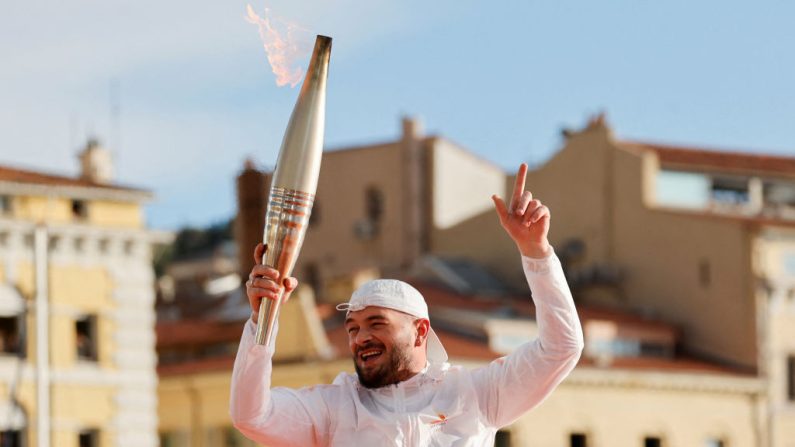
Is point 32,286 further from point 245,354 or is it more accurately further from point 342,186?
point 245,354

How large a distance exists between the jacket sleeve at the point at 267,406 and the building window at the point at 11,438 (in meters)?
31.9

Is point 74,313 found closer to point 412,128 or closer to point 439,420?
point 412,128

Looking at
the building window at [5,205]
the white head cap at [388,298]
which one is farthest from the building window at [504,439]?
the white head cap at [388,298]

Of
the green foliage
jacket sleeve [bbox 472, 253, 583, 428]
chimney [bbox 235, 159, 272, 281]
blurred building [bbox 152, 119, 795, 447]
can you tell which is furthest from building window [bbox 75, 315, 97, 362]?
the green foliage

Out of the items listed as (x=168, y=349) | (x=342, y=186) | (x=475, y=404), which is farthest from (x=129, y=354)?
(x=475, y=404)

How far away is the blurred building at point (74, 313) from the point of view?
41.2m

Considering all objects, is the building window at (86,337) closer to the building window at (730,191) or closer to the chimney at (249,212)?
the chimney at (249,212)

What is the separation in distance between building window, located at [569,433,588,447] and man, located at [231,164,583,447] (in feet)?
134

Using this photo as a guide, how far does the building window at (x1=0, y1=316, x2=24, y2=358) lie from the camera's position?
136ft

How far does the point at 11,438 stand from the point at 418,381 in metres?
32.1

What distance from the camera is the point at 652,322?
5397cm

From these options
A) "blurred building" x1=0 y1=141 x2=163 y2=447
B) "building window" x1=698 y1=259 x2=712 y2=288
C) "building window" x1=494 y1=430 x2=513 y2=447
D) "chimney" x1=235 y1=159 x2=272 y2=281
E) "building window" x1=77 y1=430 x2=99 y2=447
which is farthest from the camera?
"chimney" x1=235 y1=159 x2=272 y2=281

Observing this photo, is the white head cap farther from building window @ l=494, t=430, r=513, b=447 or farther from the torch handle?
building window @ l=494, t=430, r=513, b=447

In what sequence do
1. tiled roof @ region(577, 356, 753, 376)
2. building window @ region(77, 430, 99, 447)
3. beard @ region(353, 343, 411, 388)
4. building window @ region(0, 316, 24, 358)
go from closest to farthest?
beard @ region(353, 343, 411, 388) < building window @ region(0, 316, 24, 358) < building window @ region(77, 430, 99, 447) < tiled roof @ region(577, 356, 753, 376)
